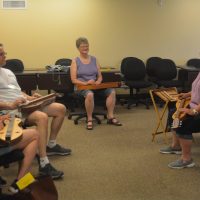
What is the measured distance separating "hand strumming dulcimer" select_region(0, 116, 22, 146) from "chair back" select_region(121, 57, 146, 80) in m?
3.86

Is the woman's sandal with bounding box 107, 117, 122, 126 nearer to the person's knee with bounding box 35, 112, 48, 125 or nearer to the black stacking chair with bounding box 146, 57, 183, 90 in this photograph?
the black stacking chair with bounding box 146, 57, 183, 90

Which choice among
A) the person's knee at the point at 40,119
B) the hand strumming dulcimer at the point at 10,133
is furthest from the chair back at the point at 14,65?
the hand strumming dulcimer at the point at 10,133

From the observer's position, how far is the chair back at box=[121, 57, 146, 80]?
20.6 feet

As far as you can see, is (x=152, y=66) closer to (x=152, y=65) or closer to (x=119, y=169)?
(x=152, y=65)

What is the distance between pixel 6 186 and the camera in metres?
2.91

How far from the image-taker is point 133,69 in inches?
248

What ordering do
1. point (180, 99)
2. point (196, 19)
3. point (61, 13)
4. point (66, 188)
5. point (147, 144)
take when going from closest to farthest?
point (66, 188), point (180, 99), point (147, 144), point (61, 13), point (196, 19)

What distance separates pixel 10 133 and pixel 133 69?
421 cm

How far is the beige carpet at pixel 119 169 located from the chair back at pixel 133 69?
1.75 metres

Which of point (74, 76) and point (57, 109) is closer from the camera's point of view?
point (57, 109)

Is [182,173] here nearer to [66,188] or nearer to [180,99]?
[180,99]

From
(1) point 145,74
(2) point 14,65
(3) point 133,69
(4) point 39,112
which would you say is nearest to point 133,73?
(3) point 133,69

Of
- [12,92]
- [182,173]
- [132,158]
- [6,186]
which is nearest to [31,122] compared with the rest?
[12,92]

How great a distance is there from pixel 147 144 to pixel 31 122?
4.87 feet
